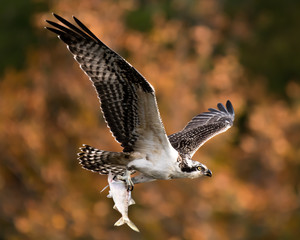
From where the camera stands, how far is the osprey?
256 inches

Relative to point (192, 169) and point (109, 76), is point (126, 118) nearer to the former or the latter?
point (109, 76)

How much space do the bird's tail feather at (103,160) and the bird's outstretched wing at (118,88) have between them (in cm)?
32

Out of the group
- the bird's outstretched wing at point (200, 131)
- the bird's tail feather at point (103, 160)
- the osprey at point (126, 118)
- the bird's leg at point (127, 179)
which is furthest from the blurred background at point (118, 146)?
the bird's leg at point (127, 179)

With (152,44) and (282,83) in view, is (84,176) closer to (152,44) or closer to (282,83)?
(152,44)

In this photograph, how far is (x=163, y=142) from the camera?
6863mm

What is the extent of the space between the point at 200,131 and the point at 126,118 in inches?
68.6

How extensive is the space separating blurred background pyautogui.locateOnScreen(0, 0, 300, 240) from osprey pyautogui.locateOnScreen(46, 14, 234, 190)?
29.4ft

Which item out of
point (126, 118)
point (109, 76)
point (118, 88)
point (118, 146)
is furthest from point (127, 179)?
point (118, 146)

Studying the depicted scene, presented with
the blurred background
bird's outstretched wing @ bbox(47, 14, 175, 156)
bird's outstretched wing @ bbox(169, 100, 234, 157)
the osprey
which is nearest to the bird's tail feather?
the osprey

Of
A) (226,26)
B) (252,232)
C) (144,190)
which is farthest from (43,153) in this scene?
(226,26)

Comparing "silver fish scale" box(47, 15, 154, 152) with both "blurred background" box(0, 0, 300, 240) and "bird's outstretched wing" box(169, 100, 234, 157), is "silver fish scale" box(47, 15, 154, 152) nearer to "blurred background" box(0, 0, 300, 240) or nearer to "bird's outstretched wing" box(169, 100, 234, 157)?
"bird's outstretched wing" box(169, 100, 234, 157)

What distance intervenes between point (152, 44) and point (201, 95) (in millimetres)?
1819

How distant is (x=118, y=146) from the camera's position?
1644 centimetres

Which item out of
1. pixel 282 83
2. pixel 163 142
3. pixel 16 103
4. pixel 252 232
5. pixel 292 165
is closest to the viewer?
pixel 163 142
